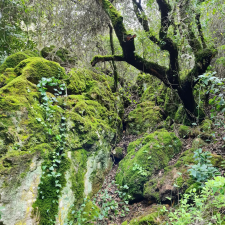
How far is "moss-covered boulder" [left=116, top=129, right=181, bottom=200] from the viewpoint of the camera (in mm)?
3897

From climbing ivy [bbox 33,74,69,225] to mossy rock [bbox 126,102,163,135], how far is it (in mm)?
3378

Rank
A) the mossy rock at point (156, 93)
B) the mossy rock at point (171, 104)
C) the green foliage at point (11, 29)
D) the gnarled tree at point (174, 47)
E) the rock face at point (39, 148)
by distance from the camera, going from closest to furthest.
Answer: the rock face at point (39, 148)
the gnarled tree at point (174, 47)
the green foliage at point (11, 29)
the mossy rock at point (171, 104)
the mossy rock at point (156, 93)

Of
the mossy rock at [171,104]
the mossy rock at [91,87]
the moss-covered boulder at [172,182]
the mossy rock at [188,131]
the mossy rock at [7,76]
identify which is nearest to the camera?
the moss-covered boulder at [172,182]

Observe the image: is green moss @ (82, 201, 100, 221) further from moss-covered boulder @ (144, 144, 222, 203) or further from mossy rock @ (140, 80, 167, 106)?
mossy rock @ (140, 80, 167, 106)

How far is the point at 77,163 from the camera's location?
3572 millimetres

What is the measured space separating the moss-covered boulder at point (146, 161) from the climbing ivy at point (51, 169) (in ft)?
5.48

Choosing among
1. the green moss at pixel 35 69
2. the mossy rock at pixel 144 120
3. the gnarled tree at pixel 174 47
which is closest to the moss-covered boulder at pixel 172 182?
the gnarled tree at pixel 174 47

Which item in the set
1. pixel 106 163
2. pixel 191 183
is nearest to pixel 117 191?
pixel 106 163

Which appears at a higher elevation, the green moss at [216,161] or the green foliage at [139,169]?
the green moss at [216,161]

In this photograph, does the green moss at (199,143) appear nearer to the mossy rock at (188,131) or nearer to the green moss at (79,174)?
the mossy rock at (188,131)

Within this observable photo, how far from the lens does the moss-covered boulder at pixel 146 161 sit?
12.8ft

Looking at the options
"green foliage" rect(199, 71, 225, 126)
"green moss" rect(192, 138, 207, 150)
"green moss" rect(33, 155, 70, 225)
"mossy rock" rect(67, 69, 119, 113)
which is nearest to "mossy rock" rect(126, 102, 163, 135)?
"mossy rock" rect(67, 69, 119, 113)

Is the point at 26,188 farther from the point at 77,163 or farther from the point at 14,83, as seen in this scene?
the point at 14,83

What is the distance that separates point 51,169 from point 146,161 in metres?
Answer: 2.34
